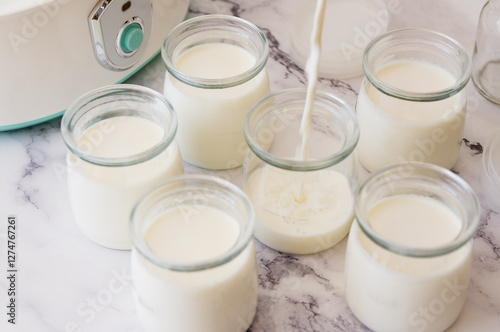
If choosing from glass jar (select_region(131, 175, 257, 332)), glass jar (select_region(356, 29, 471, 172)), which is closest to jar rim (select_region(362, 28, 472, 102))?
glass jar (select_region(356, 29, 471, 172))

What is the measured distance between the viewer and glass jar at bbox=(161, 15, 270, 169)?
1.20m

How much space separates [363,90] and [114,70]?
0.41m

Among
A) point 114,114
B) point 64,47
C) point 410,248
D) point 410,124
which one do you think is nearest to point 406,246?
point 410,248

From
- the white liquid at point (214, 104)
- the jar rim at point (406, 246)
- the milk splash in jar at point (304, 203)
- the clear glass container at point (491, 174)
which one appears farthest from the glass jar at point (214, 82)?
the clear glass container at point (491, 174)

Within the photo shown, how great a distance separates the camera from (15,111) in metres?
1.26

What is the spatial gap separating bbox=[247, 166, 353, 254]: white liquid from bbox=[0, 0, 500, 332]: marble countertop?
3 centimetres

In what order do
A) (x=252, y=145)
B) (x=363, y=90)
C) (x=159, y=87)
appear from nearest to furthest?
(x=252, y=145), (x=363, y=90), (x=159, y=87)

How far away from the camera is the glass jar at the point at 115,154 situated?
1.09m

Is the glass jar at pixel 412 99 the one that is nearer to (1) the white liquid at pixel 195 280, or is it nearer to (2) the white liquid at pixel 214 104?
(2) the white liquid at pixel 214 104

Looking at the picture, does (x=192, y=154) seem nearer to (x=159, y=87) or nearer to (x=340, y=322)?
(x=159, y=87)

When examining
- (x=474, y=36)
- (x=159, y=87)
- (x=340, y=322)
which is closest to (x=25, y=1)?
(x=159, y=87)

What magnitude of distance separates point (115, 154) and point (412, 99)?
44 centimetres

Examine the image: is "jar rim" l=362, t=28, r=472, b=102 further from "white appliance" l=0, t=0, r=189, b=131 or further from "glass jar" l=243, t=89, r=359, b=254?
"white appliance" l=0, t=0, r=189, b=131

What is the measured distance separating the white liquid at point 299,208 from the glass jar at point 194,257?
114mm
